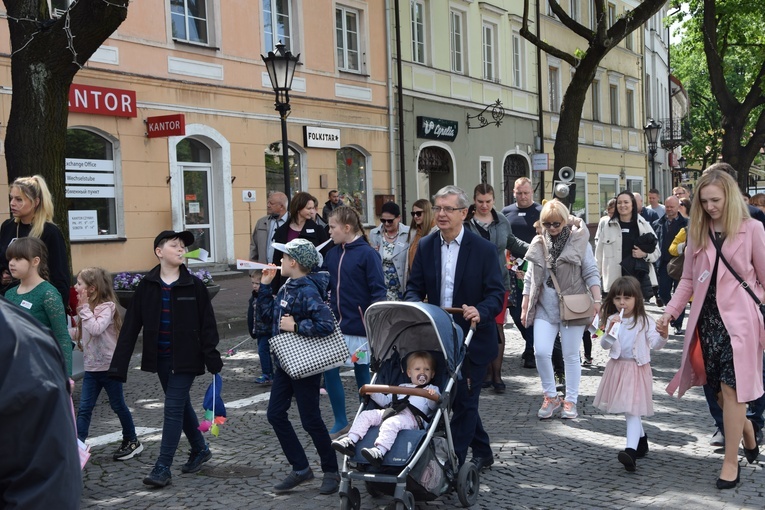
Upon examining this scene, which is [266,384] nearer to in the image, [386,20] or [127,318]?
[127,318]

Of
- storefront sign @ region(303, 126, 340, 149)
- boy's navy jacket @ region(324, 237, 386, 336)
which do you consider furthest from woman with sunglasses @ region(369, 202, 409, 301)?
storefront sign @ region(303, 126, 340, 149)

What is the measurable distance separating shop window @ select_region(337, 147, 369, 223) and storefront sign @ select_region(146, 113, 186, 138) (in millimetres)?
6070

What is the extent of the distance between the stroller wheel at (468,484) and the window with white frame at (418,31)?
70.8 ft

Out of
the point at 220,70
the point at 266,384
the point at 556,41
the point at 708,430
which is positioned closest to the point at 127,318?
the point at 266,384

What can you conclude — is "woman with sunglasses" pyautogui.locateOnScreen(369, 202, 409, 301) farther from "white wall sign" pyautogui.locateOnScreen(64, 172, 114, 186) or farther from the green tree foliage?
the green tree foliage

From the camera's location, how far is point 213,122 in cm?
1939

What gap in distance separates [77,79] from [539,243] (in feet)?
37.0

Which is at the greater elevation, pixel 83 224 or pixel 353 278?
pixel 83 224

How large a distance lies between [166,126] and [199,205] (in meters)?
2.34

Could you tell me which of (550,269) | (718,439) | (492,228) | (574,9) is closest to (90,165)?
(492,228)

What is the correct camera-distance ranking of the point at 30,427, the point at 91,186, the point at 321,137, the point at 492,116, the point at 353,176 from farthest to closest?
the point at 492,116
the point at 353,176
the point at 321,137
the point at 91,186
the point at 30,427

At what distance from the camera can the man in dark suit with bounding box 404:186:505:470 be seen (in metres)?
5.59

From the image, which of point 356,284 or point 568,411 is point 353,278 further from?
point 568,411

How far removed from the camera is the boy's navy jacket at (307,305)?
5754 mm
